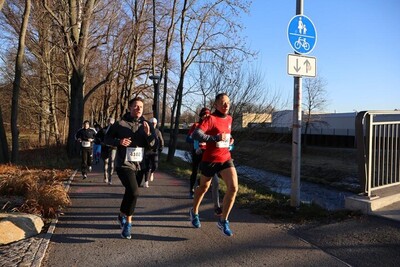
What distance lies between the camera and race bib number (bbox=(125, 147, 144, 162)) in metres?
5.87

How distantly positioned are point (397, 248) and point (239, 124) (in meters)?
13.3

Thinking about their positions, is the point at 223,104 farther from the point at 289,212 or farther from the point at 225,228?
the point at 289,212

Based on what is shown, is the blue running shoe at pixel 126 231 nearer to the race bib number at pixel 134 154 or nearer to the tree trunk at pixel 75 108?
the race bib number at pixel 134 154

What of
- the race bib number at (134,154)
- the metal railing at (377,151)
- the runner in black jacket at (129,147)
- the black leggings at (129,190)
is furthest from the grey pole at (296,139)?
the black leggings at (129,190)

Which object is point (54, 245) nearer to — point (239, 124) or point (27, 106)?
point (239, 124)

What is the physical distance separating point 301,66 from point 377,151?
2.06 meters

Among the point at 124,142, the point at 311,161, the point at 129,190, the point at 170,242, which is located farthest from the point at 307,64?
the point at 311,161

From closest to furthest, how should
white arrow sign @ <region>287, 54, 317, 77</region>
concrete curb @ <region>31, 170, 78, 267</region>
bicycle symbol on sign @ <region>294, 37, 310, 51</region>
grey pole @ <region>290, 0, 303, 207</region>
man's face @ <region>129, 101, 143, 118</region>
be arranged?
1. concrete curb @ <region>31, 170, 78, 267</region>
2. man's face @ <region>129, 101, 143, 118</region>
3. white arrow sign @ <region>287, 54, 317, 77</region>
4. bicycle symbol on sign @ <region>294, 37, 310, 51</region>
5. grey pole @ <region>290, 0, 303, 207</region>

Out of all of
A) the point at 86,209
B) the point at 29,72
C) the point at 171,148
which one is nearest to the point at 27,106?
the point at 29,72

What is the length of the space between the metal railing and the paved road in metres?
1.91

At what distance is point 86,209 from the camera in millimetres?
7609

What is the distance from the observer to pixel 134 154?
A: 5930mm

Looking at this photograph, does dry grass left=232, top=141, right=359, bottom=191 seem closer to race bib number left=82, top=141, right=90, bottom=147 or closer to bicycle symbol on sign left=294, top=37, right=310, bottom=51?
race bib number left=82, top=141, right=90, bottom=147

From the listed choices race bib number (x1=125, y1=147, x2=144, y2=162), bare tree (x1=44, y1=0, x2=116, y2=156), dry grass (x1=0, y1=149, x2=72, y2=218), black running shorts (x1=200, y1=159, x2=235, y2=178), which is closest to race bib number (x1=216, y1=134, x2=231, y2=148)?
black running shorts (x1=200, y1=159, x2=235, y2=178)
